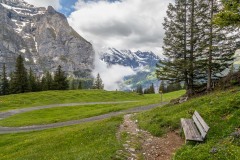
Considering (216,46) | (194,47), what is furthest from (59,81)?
(216,46)

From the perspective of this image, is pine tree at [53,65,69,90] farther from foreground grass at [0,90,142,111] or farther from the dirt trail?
the dirt trail

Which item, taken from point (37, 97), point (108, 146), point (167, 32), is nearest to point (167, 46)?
point (167, 32)

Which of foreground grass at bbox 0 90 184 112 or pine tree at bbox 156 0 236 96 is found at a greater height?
pine tree at bbox 156 0 236 96

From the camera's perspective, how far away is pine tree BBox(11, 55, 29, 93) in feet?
301

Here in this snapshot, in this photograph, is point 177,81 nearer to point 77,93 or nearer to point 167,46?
point 167,46

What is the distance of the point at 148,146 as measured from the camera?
15.0 meters

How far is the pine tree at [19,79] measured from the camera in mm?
91812

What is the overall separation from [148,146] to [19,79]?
3468 inches

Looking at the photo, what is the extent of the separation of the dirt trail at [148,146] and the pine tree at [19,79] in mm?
82804

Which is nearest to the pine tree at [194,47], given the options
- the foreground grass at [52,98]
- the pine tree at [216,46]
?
the pine tree at [216,46]

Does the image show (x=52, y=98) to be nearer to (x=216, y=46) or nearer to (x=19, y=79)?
(x=19, y=79)

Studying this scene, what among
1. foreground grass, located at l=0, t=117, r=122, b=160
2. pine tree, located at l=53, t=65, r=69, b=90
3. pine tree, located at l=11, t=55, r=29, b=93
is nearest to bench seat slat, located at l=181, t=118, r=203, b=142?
foreground grass, located at l=0, t=117, r=122, b=160

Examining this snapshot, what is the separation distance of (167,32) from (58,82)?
7876 centimetres

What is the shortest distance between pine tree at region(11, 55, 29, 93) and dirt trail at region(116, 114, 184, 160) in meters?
82.8
